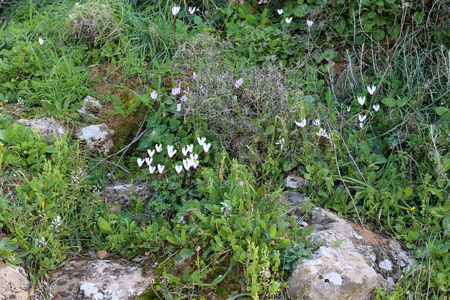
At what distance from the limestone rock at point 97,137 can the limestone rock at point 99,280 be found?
1105mm

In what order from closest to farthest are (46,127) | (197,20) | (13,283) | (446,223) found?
(13,283)
(446,223)
(46,127)
(197,20)

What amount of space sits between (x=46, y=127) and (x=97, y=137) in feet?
1.33

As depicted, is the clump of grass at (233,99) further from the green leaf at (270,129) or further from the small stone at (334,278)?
the small stone at (334,278)

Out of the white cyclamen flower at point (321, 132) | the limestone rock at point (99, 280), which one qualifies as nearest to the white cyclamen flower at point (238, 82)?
the white cyclamen flower at point (321, 132)

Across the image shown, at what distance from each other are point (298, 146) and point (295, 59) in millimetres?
1253

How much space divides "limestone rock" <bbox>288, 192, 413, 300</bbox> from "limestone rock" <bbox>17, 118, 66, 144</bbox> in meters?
2.03

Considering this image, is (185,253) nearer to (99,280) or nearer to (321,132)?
(99,280)

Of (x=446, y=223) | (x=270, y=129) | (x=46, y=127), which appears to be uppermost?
(x=270, y=129)

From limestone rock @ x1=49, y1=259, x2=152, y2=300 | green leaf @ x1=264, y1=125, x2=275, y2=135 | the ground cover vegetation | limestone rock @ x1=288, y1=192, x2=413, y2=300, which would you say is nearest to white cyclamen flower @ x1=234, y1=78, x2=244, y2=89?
the ground cover vegetation

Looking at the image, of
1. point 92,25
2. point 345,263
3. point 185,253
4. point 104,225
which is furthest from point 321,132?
point 92,25

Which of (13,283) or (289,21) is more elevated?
(289,21)

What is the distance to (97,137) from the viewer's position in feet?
12.4

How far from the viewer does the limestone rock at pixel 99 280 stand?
8.88 ft

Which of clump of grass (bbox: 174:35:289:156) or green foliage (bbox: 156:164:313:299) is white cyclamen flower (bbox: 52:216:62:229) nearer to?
green foliage (bbox: 156:164:313:299)
